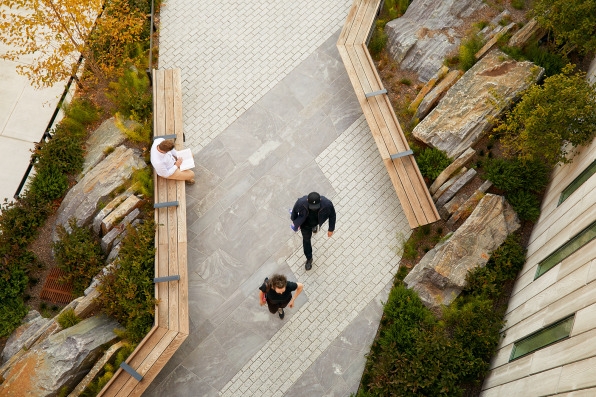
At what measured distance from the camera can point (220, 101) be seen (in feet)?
37.2

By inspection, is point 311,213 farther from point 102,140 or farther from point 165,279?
point 102,140

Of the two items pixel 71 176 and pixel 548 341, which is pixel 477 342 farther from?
pixel 71 176

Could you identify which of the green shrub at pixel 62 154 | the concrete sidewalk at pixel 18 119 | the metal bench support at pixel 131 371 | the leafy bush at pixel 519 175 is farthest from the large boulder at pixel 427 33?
the metal bench support at pixel 131 371

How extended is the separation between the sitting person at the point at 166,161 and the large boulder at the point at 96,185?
38.1 inches

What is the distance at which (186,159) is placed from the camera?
1006cm

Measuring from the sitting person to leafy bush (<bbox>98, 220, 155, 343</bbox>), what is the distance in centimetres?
96

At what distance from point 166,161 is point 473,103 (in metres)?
5.87

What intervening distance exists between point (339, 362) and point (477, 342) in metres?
2.26

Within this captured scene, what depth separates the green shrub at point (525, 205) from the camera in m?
9.32

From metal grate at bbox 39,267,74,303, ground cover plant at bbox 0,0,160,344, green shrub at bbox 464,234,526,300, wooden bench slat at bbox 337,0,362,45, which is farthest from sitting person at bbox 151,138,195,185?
green shrub at bbox 464,234,526,300

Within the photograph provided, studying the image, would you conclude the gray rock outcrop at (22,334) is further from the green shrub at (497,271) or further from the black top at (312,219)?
the green shrub at (497,271)

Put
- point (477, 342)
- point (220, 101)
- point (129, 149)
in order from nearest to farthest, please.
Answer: point (477, 342), point (129, 149), point (220, 101)

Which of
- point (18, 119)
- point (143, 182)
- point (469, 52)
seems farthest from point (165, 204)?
point (469, 52)

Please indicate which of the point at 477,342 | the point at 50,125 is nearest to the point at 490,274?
the point at 477,342
